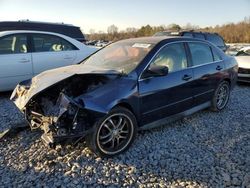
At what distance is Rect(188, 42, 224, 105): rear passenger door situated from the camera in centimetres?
502

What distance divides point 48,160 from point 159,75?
1.90 m

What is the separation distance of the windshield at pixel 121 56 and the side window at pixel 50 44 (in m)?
2.31

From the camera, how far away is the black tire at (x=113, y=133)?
358cm

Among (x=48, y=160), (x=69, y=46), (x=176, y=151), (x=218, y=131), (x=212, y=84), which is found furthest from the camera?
(x=69, y=46)

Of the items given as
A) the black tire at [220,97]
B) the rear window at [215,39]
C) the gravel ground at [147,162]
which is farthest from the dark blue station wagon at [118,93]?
the rear window at [215,39]

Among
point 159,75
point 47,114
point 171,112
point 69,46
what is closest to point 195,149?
point 171,112

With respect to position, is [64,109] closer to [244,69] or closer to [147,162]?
[147,162]

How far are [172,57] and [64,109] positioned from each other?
205 cm

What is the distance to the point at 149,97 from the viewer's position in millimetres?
4098

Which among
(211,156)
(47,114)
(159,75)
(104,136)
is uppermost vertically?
(159,75)

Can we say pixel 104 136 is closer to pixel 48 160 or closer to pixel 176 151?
pixel 48 160

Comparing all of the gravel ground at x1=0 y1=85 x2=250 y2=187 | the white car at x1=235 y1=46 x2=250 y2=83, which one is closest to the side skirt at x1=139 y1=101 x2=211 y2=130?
the gravel ground at x1=0 y1=85 x2=250 y2=187

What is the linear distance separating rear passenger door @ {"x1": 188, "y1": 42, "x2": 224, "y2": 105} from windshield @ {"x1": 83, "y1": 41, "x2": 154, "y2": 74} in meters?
1.04

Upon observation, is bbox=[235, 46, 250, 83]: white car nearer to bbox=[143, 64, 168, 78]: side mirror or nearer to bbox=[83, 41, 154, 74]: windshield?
bbox=[83, 41, 154, 74]: windshield
